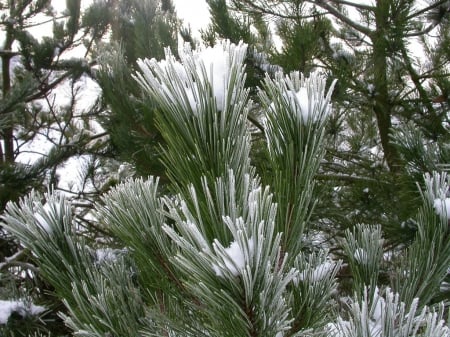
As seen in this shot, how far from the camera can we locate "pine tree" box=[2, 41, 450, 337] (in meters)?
0.61

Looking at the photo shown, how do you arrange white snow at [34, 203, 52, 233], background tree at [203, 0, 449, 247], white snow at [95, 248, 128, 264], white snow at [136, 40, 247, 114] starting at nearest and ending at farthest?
white snow at [136, 40, 247, 114]
white snow at [34, 203, 52, 233]
white snow at [95, 248, 128, 264]
background tree at [203, 0, 449, 247]

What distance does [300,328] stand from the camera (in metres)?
0.84

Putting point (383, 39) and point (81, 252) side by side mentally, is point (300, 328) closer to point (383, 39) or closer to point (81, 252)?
point (81, 252)

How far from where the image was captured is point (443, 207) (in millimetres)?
932

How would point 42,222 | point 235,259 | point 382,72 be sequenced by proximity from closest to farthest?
point 235,259 < point 42,222 < point 382,72

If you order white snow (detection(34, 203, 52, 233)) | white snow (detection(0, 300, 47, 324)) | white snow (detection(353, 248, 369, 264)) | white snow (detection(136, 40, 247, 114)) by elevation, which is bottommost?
white snow (detection(0, 300, 47, 324))

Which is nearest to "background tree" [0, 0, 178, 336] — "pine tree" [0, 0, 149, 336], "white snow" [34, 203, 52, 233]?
"pine tree" [0, 0, 149, 336]

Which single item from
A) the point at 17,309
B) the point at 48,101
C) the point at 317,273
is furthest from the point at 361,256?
the point at 48,101

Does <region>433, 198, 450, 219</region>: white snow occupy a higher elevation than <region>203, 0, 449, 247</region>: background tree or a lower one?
lower

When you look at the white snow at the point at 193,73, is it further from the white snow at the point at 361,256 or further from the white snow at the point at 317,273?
the white snow at the point at 361,256

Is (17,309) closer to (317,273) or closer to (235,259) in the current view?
(317,273)

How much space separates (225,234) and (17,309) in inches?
58.2

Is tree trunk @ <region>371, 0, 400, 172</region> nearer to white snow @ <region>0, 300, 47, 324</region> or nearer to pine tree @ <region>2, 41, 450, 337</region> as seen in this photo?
pine tree @ <region>2, 41, 450, 337</region>

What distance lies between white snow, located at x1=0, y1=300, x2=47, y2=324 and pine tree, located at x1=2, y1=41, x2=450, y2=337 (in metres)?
0.91
